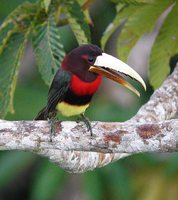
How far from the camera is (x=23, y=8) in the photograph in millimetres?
3621

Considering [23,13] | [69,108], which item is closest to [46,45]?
[23,13]

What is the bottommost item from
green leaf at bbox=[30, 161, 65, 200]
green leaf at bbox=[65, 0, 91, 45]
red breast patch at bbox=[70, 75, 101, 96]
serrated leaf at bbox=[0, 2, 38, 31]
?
green leaf at bbox=[30, 161, 65, 200]

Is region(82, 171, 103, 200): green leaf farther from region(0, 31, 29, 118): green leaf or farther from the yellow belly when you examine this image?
region(0, 31, 29, 118): green leaf

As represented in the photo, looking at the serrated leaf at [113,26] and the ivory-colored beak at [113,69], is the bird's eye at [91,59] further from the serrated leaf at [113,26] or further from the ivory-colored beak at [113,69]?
the serrated leaf at [113,26]

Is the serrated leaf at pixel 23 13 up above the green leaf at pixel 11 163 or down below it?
above

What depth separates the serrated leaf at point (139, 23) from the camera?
368 centimetres

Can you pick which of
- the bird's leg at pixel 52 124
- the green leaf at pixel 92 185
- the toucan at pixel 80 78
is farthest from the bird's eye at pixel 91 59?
the green leaf at pixel 92 185

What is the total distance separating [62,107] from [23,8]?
0.49 m

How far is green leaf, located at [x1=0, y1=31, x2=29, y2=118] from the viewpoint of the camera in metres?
3.58

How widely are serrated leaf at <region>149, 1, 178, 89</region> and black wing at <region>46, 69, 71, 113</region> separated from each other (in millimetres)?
484

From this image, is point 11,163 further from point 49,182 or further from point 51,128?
point 51,128

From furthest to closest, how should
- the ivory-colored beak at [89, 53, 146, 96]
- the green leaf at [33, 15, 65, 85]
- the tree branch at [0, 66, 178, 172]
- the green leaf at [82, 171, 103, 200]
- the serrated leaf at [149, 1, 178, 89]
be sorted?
the green leaf at [82, 171, 103, 200] → the serrated leaf at [149, 1, 178, 89] → the green leaf at [33, 15, 65, 85] → the ivory-colored beak at [89, 53, 146, 96] → the tree branch at [0, 66, 178, 172]

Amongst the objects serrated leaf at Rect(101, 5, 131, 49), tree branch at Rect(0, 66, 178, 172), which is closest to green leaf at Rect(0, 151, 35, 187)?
serrated leaf at Rect(101, 5, 131, 49)

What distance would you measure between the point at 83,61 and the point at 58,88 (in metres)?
0.19
